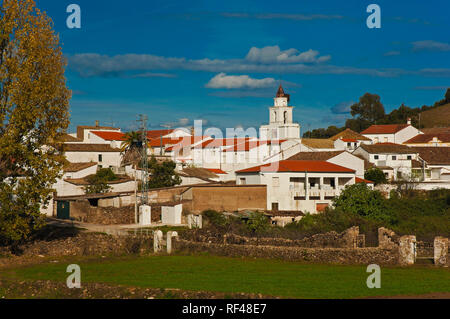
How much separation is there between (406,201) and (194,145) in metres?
36.3

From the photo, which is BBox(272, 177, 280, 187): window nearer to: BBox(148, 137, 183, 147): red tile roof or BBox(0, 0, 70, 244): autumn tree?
BBox(0, 0, 70, 244): autumn tree

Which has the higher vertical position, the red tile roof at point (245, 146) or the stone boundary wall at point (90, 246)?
the red tile roof at point (245, 146)

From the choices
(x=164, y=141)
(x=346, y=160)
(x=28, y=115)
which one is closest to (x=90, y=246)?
(x=28, y=115)

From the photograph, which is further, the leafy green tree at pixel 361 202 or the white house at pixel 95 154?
the white house at pixel 95 154

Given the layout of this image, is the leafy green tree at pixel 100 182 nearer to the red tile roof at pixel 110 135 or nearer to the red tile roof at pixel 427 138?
the red tile roof at pixel 110 135

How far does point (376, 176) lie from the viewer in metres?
57.8

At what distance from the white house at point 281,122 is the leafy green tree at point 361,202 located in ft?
151

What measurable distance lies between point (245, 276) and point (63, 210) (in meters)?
25.1

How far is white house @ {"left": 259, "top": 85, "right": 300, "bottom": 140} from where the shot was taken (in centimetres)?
9300

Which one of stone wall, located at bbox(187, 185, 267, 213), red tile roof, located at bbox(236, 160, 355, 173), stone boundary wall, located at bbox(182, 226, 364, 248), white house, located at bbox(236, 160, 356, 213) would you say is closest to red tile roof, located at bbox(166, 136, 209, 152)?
red tile roof, located at bbox(236, 160, 355, 173)

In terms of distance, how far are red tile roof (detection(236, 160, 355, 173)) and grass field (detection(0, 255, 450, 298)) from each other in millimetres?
19542

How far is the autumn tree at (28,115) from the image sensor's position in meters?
29.4

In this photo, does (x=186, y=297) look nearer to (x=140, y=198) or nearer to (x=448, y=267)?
(x=448, y=267)

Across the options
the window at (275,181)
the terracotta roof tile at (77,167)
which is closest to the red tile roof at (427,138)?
the window at (275,181)
